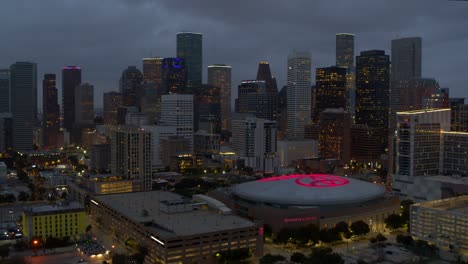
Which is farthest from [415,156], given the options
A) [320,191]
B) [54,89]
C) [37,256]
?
[54,89]

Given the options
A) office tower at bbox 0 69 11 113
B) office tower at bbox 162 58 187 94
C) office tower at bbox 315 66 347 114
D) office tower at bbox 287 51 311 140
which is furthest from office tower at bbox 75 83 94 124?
office tower at bbox 315 66 347 114

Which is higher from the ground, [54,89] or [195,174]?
[54,89]

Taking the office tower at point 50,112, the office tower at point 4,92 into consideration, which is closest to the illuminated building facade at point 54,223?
the office tower at point 4,92

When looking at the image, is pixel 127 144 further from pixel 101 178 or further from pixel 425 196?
pixel 425 196

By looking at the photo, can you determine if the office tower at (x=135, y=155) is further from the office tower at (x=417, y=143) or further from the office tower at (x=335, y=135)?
the office tower at (x=335, y=135)

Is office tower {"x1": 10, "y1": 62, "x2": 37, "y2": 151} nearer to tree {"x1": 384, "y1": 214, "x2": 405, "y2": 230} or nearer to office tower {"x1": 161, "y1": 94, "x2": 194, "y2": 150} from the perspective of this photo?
office tower {"x1": 161, "y1": 94, "x2": 194, "y2": 150}

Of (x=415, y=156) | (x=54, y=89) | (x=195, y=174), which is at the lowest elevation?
(x=195, y=174)
